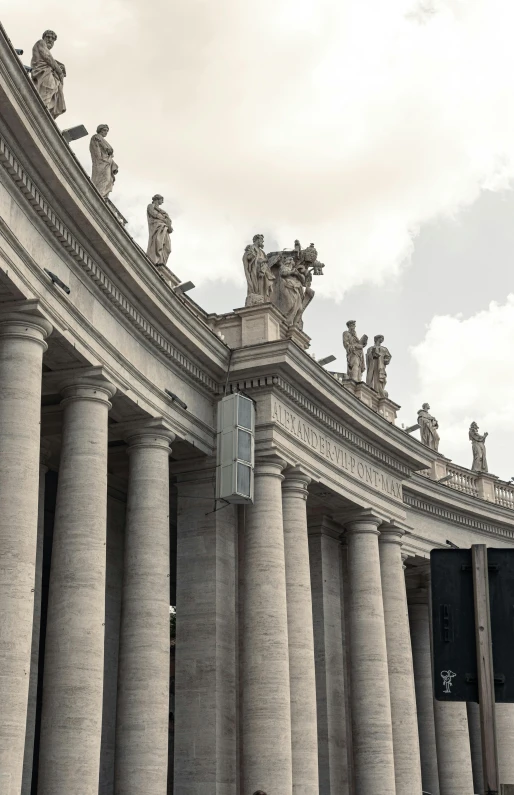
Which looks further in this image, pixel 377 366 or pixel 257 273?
pixel 377 366

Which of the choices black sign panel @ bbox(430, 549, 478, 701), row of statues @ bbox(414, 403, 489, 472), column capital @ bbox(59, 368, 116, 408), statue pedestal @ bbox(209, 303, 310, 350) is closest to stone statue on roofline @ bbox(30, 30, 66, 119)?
column capital @ bbox(59, 368, 116, 408)

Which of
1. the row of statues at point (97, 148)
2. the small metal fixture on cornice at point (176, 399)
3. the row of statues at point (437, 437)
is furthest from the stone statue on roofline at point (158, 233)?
the row of statues at point (437, 437)

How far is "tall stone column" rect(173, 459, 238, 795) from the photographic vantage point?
4194cm

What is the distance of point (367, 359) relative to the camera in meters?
65.7

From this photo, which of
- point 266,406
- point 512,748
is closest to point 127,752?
point 266,406

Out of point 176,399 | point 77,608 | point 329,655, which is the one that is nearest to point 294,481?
point 176,399

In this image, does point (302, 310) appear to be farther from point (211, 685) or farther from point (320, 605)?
point (211, 685)

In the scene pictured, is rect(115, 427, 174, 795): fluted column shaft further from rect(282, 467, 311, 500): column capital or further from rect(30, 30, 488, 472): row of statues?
rect(30, 30, 488, 472): row of statues

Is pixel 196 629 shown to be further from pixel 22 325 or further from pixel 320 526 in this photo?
pixel 22 325

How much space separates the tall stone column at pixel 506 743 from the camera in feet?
216

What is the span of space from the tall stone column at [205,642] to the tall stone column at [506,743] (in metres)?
29.3

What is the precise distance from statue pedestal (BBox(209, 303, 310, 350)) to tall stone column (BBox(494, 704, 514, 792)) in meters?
32.8

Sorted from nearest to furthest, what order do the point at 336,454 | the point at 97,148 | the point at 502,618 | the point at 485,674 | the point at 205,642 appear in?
1. the point at 485,674
2. the point at 502,618
3. the point at 97,148
4. the point at 205,642
5. the point at 336,454

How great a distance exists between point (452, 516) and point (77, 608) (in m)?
41.6
